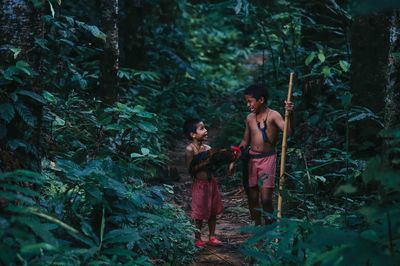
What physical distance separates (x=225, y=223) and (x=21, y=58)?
13.3 ft

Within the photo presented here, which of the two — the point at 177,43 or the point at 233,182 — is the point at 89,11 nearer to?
the point at 177,43

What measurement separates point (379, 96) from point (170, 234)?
4133 mm

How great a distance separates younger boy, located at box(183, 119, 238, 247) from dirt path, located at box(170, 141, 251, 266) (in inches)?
8.0

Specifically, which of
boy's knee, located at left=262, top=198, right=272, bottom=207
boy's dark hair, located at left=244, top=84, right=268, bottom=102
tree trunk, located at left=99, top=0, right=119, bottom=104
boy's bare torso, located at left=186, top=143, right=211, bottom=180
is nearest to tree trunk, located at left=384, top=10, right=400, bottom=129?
boy's dark hair, located at left=244, top=84, right=268, bottom=102

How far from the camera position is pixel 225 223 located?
7.96m

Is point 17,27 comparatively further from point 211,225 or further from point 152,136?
point 152,136

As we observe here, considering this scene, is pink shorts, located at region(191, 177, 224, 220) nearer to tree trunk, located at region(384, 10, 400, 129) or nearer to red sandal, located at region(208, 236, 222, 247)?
red sandal, located at region(208, 236, 222, 247)

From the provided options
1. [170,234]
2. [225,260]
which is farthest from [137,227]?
[225,260]

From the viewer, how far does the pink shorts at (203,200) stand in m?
6.74

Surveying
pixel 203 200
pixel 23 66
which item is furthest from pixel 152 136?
pixel 23 66

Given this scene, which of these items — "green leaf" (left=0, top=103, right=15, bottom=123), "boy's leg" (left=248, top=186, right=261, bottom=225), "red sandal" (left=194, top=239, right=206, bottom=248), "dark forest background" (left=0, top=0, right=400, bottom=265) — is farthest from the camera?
"boy's leg" (left=248, top=186, right=261, bottom=225)

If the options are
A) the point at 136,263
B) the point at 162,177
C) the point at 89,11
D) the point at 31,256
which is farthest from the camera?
the point at 89,11

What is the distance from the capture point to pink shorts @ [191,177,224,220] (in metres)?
6.74

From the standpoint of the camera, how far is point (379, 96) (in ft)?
27.9
